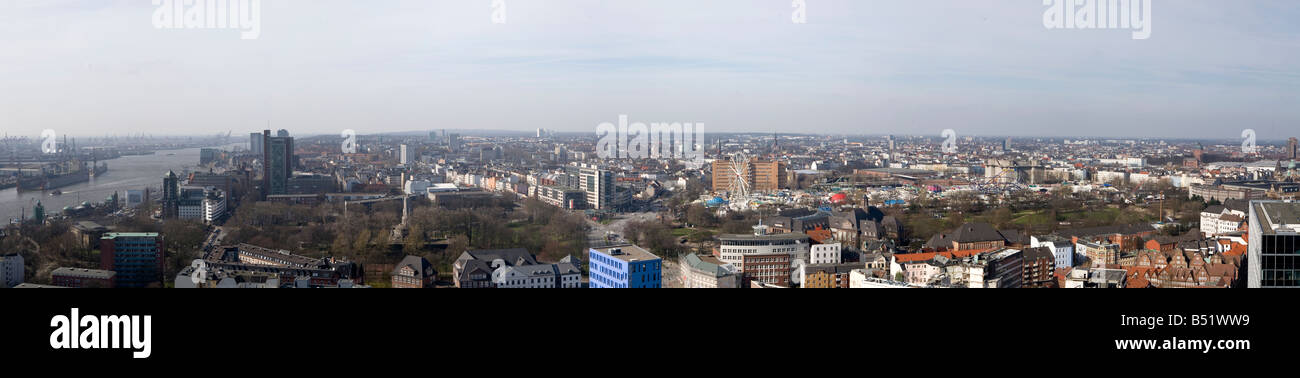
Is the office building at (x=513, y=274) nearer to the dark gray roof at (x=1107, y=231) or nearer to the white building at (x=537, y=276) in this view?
the white building at (x=537, y=276)

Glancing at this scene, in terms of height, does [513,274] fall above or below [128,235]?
below

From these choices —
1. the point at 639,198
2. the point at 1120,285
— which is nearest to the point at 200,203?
the point at 639,198

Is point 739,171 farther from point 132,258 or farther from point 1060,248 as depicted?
point 132,258

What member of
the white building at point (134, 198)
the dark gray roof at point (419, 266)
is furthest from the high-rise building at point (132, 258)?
the white building at point (134, 198)

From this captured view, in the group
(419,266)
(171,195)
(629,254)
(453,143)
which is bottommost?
(419,266)

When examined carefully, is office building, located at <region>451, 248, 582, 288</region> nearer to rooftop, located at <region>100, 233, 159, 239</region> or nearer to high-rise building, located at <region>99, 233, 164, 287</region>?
high-rise building, located at <region>99, 233, 164, 287</region>

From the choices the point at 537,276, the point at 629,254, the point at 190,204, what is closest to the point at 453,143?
the point at 190,204
